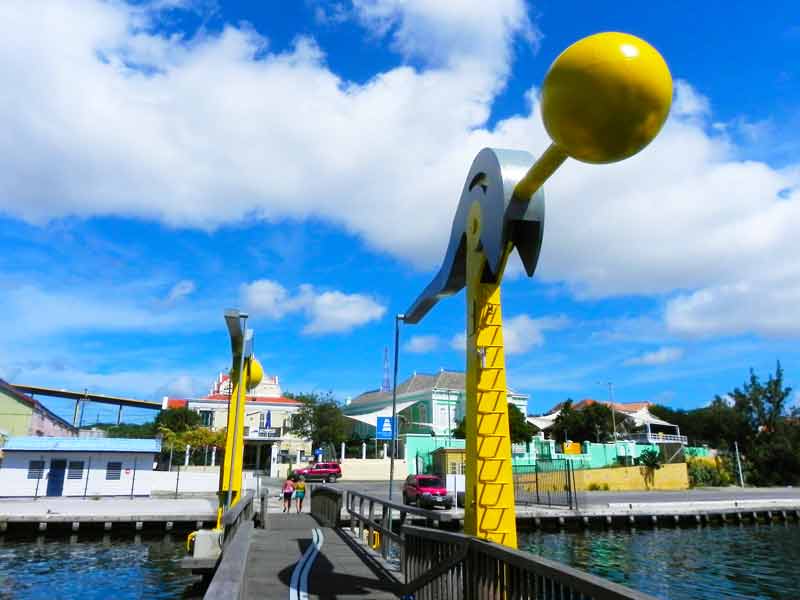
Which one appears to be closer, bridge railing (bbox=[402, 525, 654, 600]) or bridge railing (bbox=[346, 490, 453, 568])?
bridge railing (bbox=[402, 525, 654, 600])

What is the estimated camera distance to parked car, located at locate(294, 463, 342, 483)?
46.0 m

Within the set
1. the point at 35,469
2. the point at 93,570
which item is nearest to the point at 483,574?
the point at 93,570

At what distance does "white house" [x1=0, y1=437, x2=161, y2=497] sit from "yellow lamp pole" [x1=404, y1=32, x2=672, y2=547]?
29.2 meters

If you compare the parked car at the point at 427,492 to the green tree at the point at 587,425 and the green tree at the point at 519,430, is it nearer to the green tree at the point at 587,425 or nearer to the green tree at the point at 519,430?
the green tree at the point at 519,430

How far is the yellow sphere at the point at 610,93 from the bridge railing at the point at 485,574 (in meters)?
3.18

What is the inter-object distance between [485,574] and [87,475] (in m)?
32.7

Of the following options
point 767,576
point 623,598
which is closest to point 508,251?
point 623,598

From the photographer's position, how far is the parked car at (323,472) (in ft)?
151

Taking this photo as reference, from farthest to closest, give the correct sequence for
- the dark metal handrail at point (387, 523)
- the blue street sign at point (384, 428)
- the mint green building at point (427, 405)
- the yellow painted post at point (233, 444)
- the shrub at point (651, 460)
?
the mint green building at point (427, 405), the shrub at point (651, 460), the blue street sign at point (384, 428), the yellow painted post at point (233, 444), the dark metal handrail at point (387, 523)

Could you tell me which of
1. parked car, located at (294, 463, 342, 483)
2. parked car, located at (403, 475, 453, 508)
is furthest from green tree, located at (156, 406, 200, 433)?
parked car, located at (403, 475, 453, 508)

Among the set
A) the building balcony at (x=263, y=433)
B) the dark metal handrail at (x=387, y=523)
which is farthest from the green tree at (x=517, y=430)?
the dark metal handrail at (x=387, y=523)

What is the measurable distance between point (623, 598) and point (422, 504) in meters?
27.4

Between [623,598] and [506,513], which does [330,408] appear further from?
[623,598]

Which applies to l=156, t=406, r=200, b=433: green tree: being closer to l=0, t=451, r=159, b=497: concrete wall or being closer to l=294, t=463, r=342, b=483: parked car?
l=294, t=463, r=342, b=483: parked car
